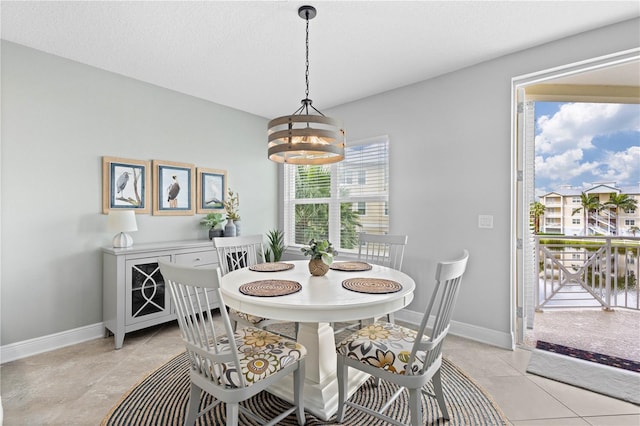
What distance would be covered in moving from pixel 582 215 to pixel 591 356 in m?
2.32

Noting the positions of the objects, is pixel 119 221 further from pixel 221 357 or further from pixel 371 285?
pixel 371 285

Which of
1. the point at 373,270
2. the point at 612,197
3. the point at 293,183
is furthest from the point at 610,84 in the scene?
the point at 293,183

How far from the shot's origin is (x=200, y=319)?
1.33 metres

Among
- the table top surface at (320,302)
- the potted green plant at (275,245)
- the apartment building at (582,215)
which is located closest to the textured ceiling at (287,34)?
the table top surface at (320,302)

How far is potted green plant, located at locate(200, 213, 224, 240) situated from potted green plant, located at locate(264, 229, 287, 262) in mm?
791

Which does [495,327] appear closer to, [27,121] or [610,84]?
[610,84]

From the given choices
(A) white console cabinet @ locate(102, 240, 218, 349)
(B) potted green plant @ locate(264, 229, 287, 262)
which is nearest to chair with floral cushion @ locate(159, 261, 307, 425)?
(A) white console cabinet @ locate(102, 240, 218, 349)

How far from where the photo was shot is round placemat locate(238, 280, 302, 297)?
167 cm

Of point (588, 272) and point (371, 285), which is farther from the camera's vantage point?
point (588, 272)

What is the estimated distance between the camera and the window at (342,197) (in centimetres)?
366

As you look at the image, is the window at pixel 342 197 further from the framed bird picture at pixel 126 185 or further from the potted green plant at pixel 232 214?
the framed bird picture at pixel 126 185

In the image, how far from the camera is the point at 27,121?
8.33ft

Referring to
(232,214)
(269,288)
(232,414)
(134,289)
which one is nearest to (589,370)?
(269,288)

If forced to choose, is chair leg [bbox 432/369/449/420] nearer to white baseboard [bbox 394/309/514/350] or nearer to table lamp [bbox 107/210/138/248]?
white baseboard [bbox 394/309/514/350]
